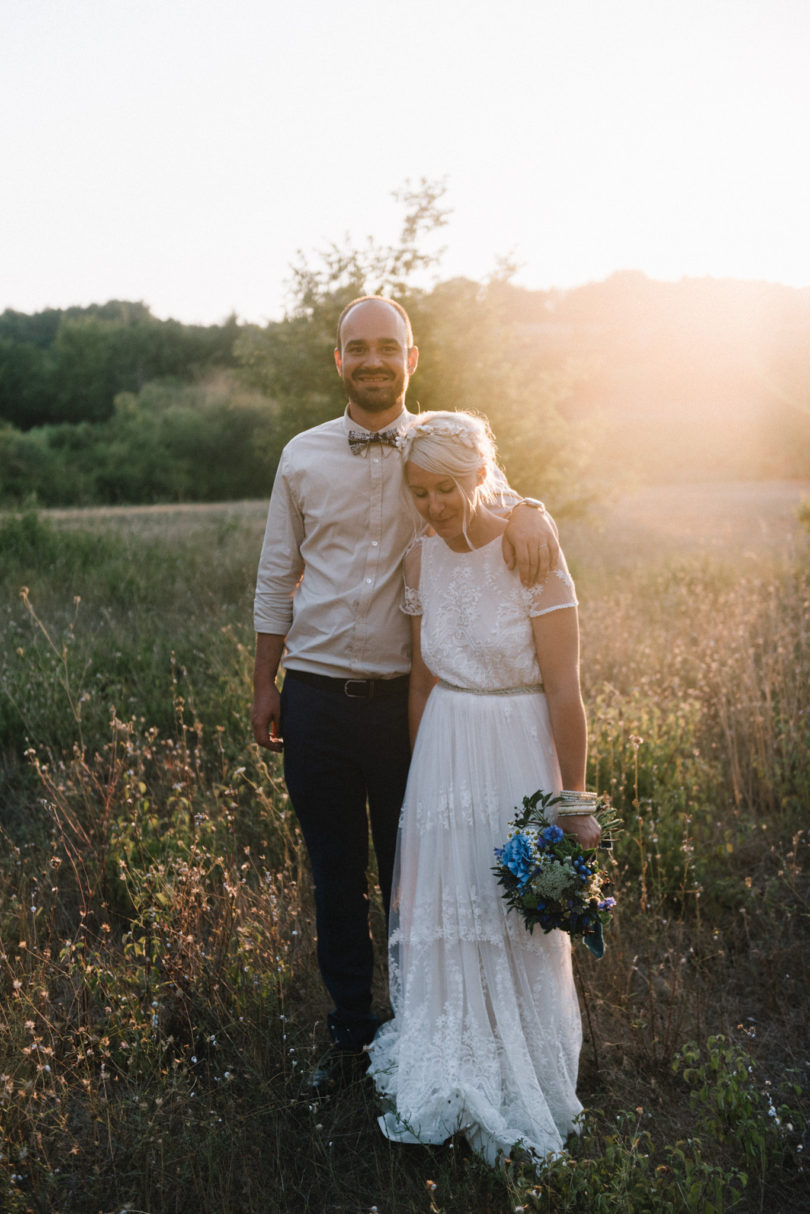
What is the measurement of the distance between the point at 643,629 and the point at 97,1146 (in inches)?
226

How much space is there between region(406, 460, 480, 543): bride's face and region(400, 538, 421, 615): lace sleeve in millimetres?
242

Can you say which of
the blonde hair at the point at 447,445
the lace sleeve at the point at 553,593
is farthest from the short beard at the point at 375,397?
the lace sleeve at the point at 553,593

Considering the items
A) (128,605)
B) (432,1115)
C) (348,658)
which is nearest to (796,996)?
(432,1115)

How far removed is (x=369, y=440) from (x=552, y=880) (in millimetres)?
1515

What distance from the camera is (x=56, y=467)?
31812 millimetres

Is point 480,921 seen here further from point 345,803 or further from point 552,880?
point 345,803

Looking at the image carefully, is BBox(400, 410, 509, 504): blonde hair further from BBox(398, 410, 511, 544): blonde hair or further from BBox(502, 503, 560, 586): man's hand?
BBox(502, 503, 560, 586): man's hand

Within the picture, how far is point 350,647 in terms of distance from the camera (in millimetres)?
2877

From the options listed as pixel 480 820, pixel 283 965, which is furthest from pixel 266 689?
pixel 283 965

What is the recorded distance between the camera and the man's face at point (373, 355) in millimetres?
2822

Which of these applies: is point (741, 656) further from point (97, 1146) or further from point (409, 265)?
point (409, 265)

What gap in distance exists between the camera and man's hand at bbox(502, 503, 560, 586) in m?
2.40

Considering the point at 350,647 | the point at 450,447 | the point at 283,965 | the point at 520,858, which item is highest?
the point at 450,447

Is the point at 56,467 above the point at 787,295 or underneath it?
underneath
